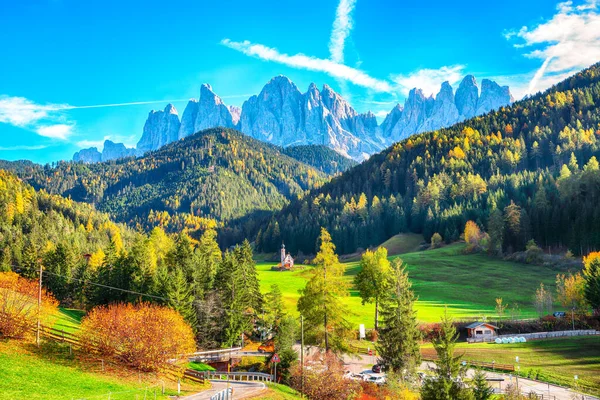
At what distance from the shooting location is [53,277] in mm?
83312

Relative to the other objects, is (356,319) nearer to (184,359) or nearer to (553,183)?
(184,359)

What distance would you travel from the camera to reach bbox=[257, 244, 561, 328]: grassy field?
267ft

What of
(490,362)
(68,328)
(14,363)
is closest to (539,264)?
(490,362)

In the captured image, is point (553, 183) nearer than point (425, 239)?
Yes

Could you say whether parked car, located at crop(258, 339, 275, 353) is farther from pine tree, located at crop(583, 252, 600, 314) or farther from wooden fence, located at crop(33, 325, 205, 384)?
pine tree, located at crop(583, 252, 600, 314)

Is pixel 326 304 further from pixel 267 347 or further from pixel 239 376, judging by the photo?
pixel 267 347

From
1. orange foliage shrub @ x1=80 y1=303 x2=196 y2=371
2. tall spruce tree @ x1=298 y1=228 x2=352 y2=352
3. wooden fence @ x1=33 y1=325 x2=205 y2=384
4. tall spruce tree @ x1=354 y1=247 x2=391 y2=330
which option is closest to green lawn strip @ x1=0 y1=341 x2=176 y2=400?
wooden fence @ x1=33 y1=325 x2=205 y2=384

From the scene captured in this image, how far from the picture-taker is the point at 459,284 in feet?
332

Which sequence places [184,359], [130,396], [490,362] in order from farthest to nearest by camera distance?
[490,362] < [184,359] < [130,396]

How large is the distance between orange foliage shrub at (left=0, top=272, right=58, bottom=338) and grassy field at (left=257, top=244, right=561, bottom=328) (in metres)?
41.7

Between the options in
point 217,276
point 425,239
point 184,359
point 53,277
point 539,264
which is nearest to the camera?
point 184,359

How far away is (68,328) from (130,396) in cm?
2581

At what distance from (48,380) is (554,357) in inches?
2104

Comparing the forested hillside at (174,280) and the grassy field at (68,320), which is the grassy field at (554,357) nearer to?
the forested hillside at (174,280)
